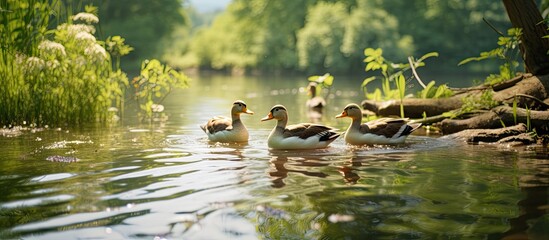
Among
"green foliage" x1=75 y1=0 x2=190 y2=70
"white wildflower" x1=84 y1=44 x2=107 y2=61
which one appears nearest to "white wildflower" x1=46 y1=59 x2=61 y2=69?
"white wildflower" x1=84 y1=44 x2=107 y2=61

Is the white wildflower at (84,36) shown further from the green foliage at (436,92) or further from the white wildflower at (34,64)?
the green foliage at (436,92)

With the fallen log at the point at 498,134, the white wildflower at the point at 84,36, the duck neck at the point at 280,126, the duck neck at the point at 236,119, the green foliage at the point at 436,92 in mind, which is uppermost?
the white wildflower at the point at 84,36

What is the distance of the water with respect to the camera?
5988 mm

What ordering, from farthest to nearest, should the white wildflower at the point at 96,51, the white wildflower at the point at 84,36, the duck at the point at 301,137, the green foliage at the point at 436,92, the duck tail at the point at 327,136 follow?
1. the green foliage at the point at 436,92
2. the white wildflower at the point at 96,51
3. the white wildflower at the point at 84,36
4. the duck tail at the point at 327,136
5. the duck at the point at 301,137

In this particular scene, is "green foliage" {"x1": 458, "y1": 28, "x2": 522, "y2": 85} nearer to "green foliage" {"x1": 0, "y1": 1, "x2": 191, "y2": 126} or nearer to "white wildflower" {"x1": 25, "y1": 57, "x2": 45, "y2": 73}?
"green foliage" {"x1": 0, "y1": 1, "x2": 191, "y2": 126}

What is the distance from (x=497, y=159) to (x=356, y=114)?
2.78m

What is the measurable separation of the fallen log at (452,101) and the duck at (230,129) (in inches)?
188

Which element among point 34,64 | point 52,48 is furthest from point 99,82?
point 34,64

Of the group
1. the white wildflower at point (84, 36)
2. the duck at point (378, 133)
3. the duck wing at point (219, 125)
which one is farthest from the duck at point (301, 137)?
the white wildflower at point (84, 36)

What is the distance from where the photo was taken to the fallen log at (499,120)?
12359 millimetres

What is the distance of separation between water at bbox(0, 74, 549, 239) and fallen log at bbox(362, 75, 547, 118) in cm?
270

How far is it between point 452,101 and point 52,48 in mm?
8718

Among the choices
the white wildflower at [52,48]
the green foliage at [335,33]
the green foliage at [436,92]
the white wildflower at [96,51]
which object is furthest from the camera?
the green foliage at [335,33]

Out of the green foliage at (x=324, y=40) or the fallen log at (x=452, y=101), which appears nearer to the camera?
the fallen log at (x=452, y=101)
